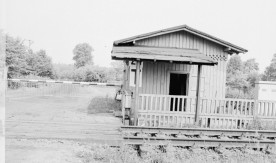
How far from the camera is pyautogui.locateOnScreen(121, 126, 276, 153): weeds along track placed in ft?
24.6

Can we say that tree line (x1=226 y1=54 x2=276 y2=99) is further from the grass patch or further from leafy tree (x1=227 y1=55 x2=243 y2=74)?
the grass patch

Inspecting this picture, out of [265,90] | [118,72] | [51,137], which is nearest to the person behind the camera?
[51,137]

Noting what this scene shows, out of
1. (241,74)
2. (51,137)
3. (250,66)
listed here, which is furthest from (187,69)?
(250,66)

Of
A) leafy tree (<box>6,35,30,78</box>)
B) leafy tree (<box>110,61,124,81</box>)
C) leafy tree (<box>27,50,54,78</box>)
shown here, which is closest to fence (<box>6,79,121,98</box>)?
leafy tree (<box>6,35,30,78</box>)

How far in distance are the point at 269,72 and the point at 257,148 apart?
181 ft

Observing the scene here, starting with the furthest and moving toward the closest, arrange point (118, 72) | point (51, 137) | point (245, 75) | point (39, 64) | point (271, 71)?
1. point (245, 75)
2. point (118, 72)
3. point (271, 71)
4. point (39, 64)
5. point (51, 137)

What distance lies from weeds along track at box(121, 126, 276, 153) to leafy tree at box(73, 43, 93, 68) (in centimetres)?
7274

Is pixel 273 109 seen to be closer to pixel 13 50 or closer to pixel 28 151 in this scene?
pixel 28 151

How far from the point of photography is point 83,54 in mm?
79938

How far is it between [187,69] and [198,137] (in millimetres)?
5239

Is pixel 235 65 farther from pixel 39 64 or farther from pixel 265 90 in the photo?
pixel 265 90

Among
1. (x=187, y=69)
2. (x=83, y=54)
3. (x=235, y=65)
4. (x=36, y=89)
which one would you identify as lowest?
(x=36, y=89)

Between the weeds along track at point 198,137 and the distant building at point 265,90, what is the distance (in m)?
3.19

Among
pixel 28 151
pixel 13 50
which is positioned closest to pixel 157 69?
pixel 28 151
